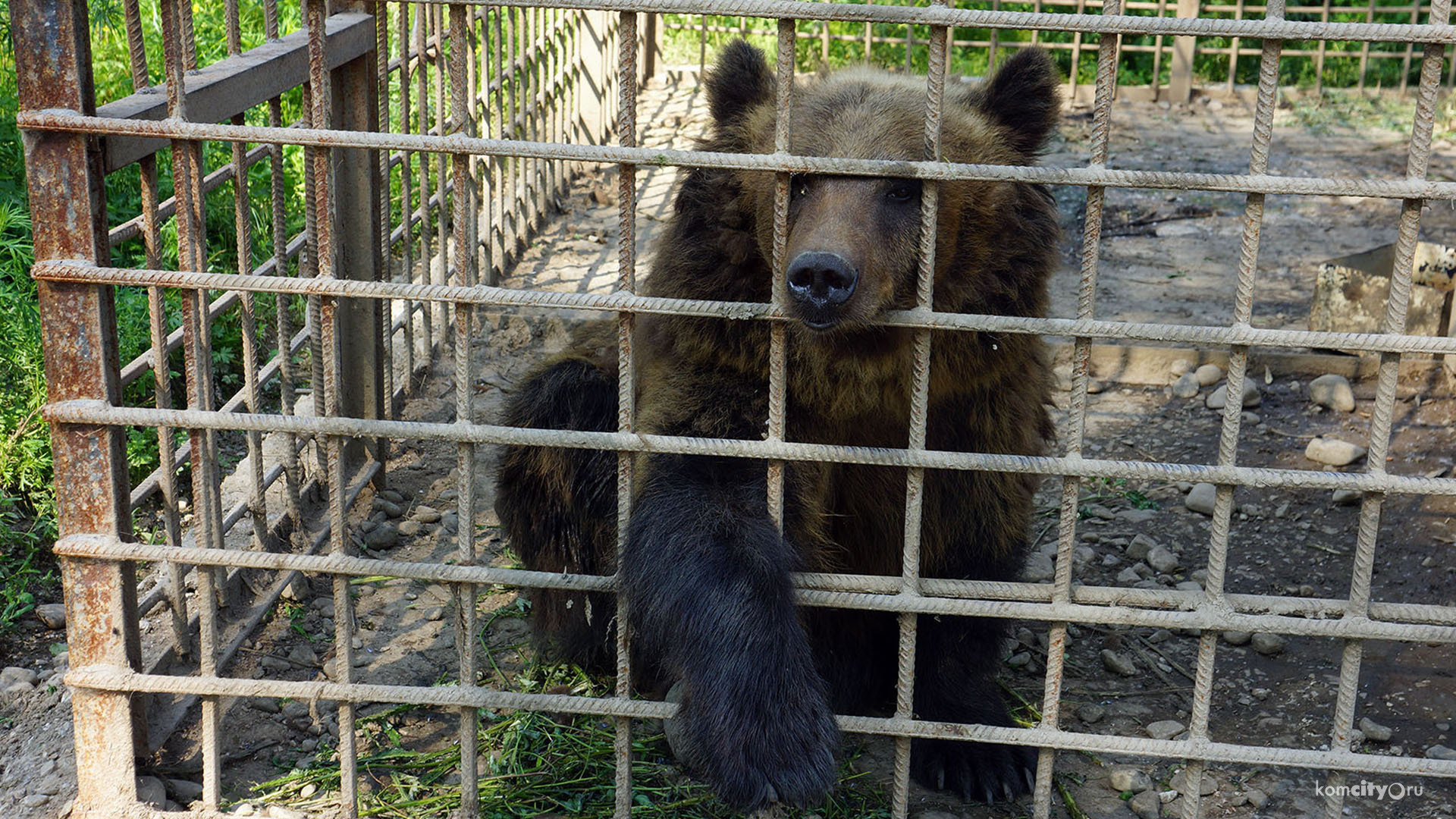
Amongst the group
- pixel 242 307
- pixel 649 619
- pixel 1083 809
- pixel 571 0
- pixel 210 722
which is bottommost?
pixel 1083 809

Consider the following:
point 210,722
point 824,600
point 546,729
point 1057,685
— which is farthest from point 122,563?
point 1057,685

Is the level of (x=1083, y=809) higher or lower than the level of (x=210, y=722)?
lower

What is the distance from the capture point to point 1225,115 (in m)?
10.4

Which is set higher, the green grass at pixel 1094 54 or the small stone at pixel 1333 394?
the green grass at pixel 1094 54

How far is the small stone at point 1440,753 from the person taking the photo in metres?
→ 3.30

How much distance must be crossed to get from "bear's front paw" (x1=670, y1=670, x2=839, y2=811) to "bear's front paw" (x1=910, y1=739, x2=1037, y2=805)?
74 cm

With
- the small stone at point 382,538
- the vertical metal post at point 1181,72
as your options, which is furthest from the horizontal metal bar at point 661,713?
the vertical metal post at point 1181,72

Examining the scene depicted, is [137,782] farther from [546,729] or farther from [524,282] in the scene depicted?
[524,282]

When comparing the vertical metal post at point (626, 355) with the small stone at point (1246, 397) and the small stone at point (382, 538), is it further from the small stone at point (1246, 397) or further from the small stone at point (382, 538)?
the small stone at point (1246, 397)

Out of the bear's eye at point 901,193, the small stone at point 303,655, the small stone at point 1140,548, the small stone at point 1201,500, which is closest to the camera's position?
the bear's eye at point 901,193

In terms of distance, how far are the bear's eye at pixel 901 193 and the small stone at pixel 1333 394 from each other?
10.0 ft

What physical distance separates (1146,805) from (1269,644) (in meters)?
0.96

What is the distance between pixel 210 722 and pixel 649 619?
1039 millimetres

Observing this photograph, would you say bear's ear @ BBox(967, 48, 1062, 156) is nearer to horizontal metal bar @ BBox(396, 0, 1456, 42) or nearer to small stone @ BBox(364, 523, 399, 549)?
horizontal metal bar @ BBox(396, 0, 1456, 42)
